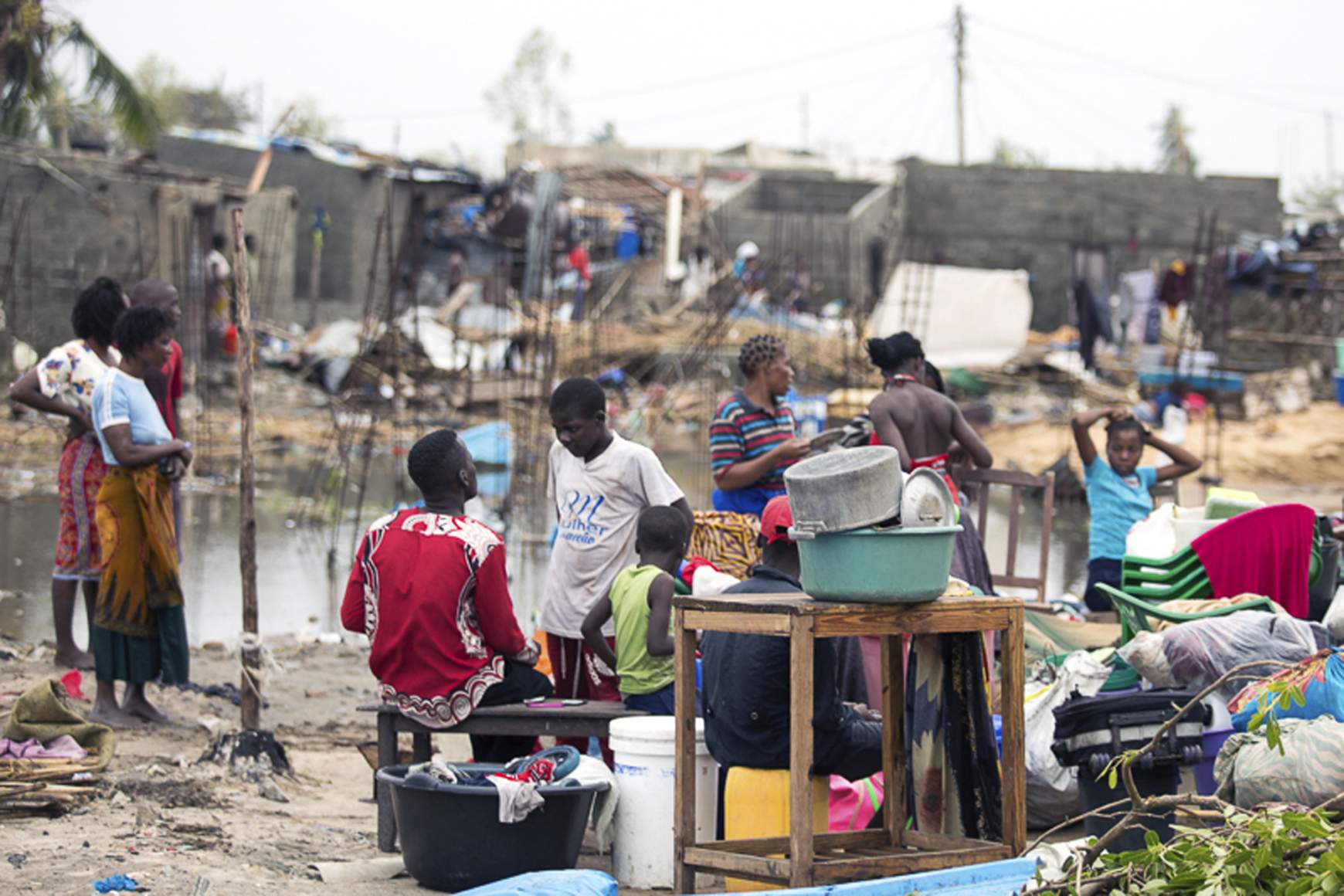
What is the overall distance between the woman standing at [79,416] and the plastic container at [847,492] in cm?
374

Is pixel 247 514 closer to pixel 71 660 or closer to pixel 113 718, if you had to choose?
pixel 113 718

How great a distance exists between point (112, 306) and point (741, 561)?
2.96 metres

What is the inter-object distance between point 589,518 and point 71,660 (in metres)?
2.93

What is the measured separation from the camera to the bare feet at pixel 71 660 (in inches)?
278

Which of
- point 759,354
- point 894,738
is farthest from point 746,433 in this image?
point 894,738

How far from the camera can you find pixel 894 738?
4711mm

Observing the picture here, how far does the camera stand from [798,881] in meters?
4.01

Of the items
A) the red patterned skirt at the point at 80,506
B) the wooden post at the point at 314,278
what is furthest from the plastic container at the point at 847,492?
the wooden post at the point at 314,278

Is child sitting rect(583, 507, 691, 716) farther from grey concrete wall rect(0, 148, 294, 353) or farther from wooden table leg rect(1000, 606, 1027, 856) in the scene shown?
grey concrete wall rect(0, 148, 294, 353)

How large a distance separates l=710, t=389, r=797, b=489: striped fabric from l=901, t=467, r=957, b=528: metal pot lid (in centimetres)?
263

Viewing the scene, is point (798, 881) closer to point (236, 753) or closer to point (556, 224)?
point (236, 753)

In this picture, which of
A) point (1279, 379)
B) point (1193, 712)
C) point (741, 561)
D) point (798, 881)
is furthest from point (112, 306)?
point (1279, 379)

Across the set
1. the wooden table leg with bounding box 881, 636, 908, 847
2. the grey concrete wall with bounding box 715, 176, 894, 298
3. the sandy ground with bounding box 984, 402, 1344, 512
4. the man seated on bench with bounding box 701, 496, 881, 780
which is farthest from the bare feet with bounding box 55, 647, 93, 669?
the grey concrete wall with bounding box 715, 176, 894, 298

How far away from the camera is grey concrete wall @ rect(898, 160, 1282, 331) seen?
2858cm
